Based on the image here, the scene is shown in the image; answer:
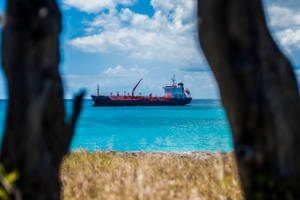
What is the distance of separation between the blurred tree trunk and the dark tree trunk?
119cm

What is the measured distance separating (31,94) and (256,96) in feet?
5.10

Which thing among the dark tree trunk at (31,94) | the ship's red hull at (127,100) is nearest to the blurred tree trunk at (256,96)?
the dark tree trunk at (31,94)

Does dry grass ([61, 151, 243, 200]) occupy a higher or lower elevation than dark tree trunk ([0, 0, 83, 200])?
lower

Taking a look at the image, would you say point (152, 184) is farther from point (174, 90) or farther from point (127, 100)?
point (174, 90)

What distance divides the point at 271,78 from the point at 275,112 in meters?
0.24

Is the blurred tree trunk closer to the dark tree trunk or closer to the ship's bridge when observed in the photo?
the dark tree trunk

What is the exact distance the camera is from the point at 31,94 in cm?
184

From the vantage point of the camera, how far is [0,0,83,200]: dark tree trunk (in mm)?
1851

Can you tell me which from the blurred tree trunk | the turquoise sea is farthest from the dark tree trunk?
the blurred tree trunk

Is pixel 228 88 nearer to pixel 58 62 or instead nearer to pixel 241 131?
pixel 241 131

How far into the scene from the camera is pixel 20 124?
1.85 metres

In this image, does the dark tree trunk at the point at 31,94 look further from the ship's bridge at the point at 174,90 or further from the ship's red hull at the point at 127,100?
the ship's bridge at the point at 174,90

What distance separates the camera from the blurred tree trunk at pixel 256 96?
1840mm

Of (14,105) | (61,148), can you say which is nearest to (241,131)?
(61,148)
